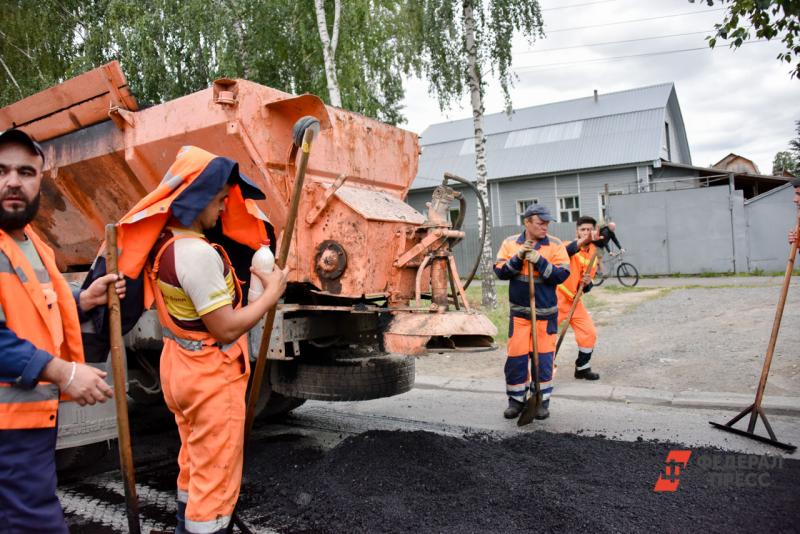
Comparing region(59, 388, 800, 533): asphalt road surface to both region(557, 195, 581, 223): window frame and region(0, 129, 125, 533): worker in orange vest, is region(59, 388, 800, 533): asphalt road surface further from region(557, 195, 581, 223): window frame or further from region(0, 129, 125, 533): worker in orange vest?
region(557, 195, 581, 223): window frame

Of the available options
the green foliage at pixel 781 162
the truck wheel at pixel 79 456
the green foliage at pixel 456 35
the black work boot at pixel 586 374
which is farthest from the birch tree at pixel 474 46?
the green foliage at pixel 781 162

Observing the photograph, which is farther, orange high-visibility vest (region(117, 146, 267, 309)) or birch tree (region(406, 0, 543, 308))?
birch tree (region(406, 0, 543, 308))

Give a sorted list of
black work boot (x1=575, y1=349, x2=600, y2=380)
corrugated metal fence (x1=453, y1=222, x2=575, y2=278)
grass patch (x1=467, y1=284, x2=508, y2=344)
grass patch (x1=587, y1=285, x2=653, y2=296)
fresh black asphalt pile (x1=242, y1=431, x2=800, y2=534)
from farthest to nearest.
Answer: corrugated metal fence (x1=453, y1=222, x2=575, y2=278), grass patch (x1=587, y1=285, x2=653, y2=296), grass patch (x1=467, y1=284, x2=508, y2=344), black work boot (x1=575, y1=349, x2=600, y2=380), fresh black asphalt pile (x1=242, y1=431, x2=800, y2=534)

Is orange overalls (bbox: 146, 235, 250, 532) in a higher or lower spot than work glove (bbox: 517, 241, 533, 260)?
lower

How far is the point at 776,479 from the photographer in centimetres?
342

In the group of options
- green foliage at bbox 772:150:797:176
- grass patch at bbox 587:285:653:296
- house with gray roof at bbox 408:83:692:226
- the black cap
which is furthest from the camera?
green foliage at bbox 772:150:797:176

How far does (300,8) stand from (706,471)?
1221 centimetres

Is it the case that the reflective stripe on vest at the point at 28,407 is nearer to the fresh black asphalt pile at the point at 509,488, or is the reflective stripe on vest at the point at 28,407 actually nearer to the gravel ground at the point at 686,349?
the fresh black asphalt pile at the point at 509,488

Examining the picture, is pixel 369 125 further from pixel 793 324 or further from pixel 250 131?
pixel 793 324

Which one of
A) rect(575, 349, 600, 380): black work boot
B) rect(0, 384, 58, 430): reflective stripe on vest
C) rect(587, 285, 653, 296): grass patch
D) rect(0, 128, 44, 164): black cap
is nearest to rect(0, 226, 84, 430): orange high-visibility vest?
rect(0, 384, 58, 430): reflective stripe on vest

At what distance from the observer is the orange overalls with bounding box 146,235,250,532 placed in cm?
236

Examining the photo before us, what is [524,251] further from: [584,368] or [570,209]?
[570,209]

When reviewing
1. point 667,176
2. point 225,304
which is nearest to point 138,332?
point 225,304

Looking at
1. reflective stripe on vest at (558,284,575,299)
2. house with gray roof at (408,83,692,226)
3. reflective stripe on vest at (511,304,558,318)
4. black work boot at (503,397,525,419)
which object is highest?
house with gray roof at (408,83,692,226)
